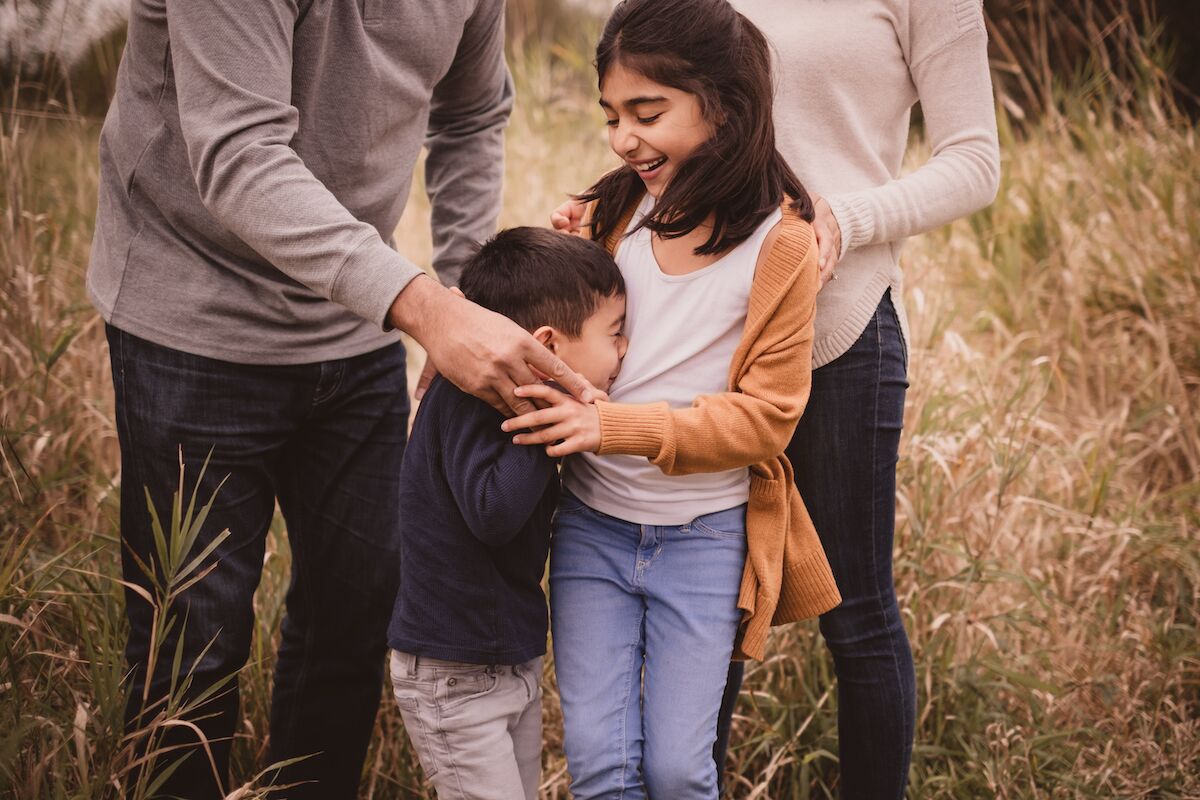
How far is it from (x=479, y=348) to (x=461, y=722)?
620 mm

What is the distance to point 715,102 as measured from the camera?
1706 mm

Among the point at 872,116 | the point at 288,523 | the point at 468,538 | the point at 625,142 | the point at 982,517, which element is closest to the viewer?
the point at 468,538

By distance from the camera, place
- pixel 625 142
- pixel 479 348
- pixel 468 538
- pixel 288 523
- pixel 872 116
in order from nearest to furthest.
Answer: pixel 479 348 → pixel 468 538 → pixel 625 142 → pixel 872 116 → pixel 288 523

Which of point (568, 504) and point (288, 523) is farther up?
point (568, 504)

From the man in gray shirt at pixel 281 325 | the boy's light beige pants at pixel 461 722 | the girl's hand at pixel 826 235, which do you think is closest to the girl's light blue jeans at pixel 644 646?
the boy's light beige pants at pixel 461 722

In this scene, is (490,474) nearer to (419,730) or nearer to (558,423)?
(558,423)

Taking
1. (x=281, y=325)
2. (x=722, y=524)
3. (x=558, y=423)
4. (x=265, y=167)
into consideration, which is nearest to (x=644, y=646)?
(x=722, y=524)

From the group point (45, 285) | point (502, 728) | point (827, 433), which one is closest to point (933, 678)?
point (827, 433)

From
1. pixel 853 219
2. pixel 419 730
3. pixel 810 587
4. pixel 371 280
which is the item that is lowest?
pixel 419 730

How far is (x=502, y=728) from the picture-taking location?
5.64 ft

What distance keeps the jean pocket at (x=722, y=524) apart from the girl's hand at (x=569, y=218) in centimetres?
59

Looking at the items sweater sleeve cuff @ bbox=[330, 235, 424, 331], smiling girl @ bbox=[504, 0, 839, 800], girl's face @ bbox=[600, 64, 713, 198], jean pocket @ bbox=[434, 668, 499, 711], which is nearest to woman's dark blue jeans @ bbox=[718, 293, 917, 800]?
smiling girl @ bbox=[504, 0, 839, 800]

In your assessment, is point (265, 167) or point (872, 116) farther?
point (872, 116)

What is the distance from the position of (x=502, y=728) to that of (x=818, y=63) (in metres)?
1.26
